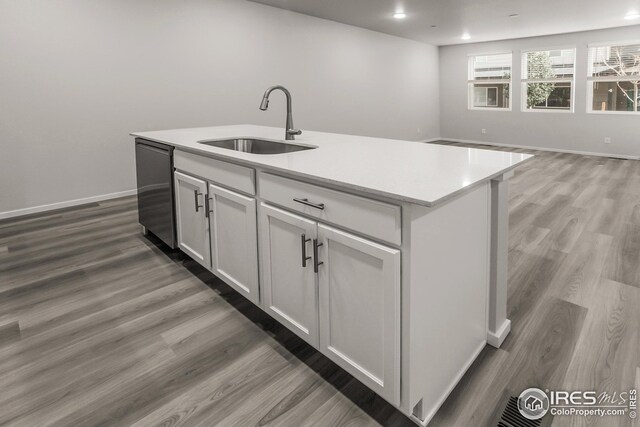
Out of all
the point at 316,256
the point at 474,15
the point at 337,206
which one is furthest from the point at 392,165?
the point at 474,15

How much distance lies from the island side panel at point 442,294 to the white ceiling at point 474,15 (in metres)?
4.50

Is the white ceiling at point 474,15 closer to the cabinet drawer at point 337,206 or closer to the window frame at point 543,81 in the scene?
A: the window frame at point 543,81

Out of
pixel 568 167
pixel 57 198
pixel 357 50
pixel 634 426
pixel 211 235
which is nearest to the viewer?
pixel 634 426

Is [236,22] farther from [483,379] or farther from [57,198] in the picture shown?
[483,379]

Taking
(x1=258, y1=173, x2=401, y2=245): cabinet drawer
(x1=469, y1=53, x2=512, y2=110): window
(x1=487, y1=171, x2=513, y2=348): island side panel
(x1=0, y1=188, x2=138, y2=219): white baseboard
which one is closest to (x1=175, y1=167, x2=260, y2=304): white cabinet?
(x1=258, y1=173, x2=401, y2=245): cabinet drawer

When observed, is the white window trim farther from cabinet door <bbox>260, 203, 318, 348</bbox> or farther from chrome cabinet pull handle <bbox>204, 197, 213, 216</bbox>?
cabinet door <bbox>260, 203, 318, 348</bbox>

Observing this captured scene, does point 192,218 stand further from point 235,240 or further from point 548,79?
point 548,79

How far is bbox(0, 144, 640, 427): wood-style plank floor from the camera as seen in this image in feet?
4.72

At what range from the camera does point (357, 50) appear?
705 centimetres

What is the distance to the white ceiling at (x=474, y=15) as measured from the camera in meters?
5.28

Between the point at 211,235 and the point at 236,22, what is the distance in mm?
3866

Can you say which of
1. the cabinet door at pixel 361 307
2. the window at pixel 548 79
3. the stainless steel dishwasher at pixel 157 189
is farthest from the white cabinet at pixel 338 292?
the window at pixel 548 79

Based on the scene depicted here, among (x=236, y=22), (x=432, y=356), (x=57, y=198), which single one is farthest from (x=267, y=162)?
(x=236, y=22)

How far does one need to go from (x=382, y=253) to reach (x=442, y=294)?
0.98 ft
